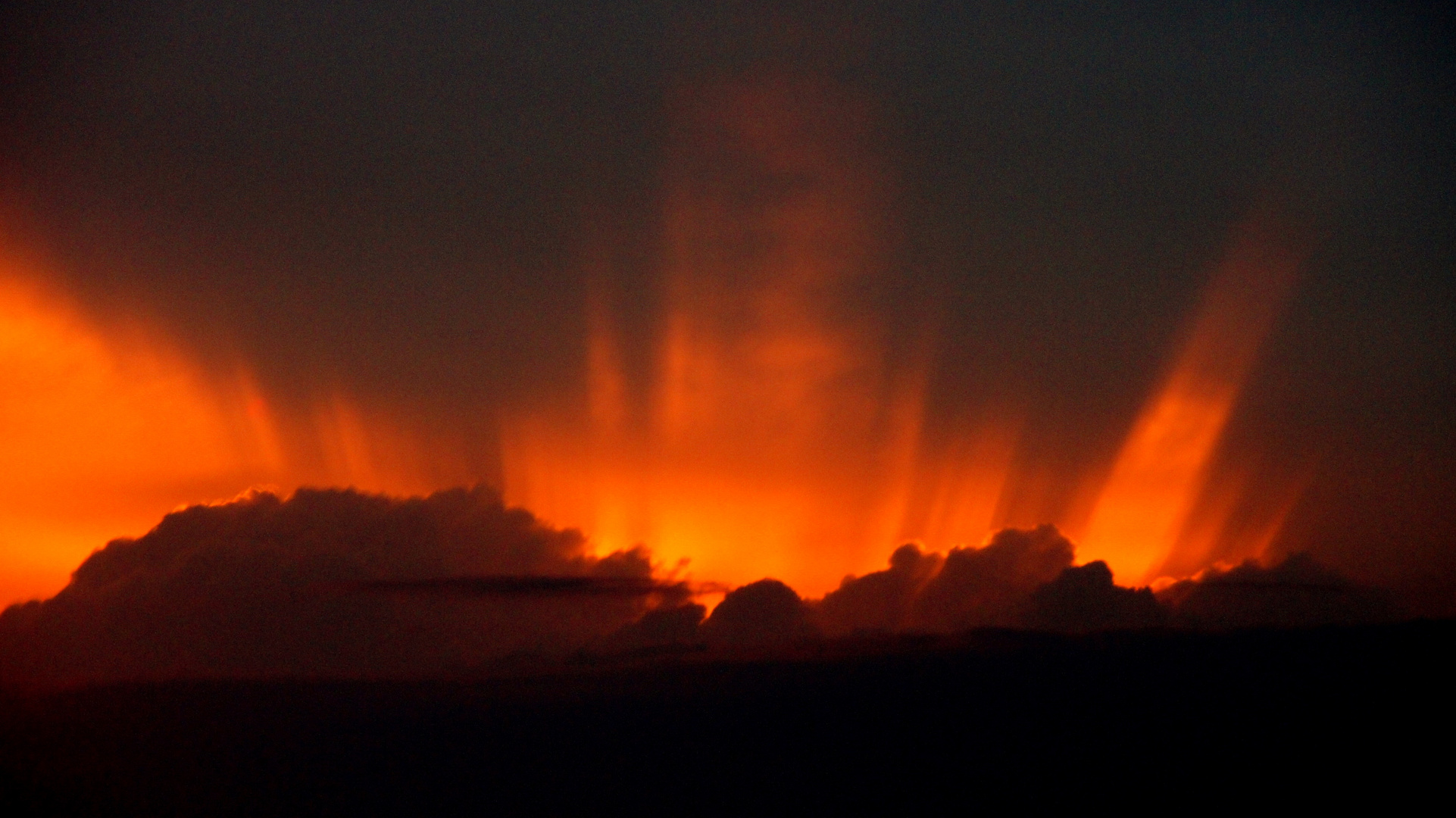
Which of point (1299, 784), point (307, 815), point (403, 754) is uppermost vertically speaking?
point (403, 754)

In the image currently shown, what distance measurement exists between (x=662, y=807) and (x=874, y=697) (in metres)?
15.3

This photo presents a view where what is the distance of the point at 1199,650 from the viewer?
55469 mm

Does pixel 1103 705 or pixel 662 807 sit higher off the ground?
pixel 1103 705

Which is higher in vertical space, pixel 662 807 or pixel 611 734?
pixel 611 734

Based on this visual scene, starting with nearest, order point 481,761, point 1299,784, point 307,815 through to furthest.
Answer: point 1299,784, point 307,815, point 481,761

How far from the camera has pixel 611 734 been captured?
173ft

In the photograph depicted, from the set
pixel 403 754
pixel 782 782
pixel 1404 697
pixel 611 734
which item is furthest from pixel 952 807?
pixel 403 754

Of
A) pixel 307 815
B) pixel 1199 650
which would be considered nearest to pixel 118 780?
pixel 307 815

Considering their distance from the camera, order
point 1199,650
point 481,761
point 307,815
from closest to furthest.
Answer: point 307,815 → point 481,761 → point 1199,650

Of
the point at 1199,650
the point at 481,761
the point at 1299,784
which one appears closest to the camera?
the point at 1299,784

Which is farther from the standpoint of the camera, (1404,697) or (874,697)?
(874,697)

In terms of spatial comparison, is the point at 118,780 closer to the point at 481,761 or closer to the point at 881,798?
the point at 481,761

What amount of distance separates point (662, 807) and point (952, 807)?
42.8 ft

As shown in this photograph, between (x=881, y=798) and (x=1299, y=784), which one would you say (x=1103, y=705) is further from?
(x=881, y=798)
